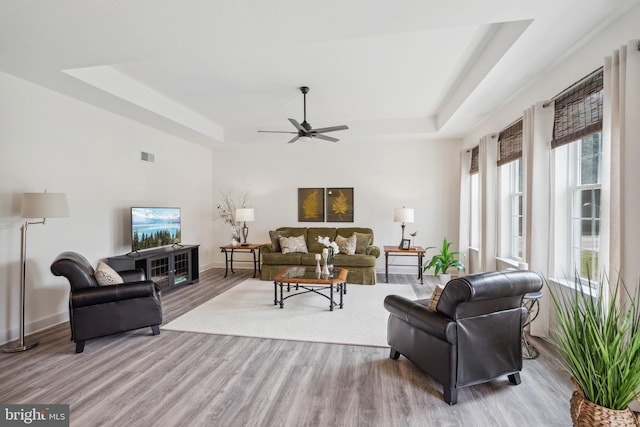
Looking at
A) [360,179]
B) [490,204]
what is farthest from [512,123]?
[360,179]

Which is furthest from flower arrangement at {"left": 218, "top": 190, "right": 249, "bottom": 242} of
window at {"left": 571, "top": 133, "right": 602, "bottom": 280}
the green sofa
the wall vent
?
window at {"left": 571, "top": 133, "right": 602, "bottom": 280}

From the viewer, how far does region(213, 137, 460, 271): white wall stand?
6.48m

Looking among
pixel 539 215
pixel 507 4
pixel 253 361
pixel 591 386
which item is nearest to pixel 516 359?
pixel 591 386

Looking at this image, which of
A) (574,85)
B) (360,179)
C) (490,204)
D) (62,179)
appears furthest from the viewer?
(360,179)

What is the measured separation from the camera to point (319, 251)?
6.51 meters

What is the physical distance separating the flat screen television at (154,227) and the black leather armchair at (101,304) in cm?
139

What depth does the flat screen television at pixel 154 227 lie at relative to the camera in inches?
186

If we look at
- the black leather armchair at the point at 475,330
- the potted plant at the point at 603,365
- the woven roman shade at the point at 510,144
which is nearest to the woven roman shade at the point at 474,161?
the woven roman shade at the point at 510,144

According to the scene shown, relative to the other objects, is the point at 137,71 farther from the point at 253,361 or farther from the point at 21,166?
the point at 253,361

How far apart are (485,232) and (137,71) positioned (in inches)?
205

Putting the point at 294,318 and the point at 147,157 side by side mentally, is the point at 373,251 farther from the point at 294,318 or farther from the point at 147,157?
the point at 147,157

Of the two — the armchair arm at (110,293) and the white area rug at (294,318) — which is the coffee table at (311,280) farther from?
the armchair arm at (110,293)

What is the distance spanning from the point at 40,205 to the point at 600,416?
14.9 feet

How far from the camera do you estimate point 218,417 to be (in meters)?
2.05
